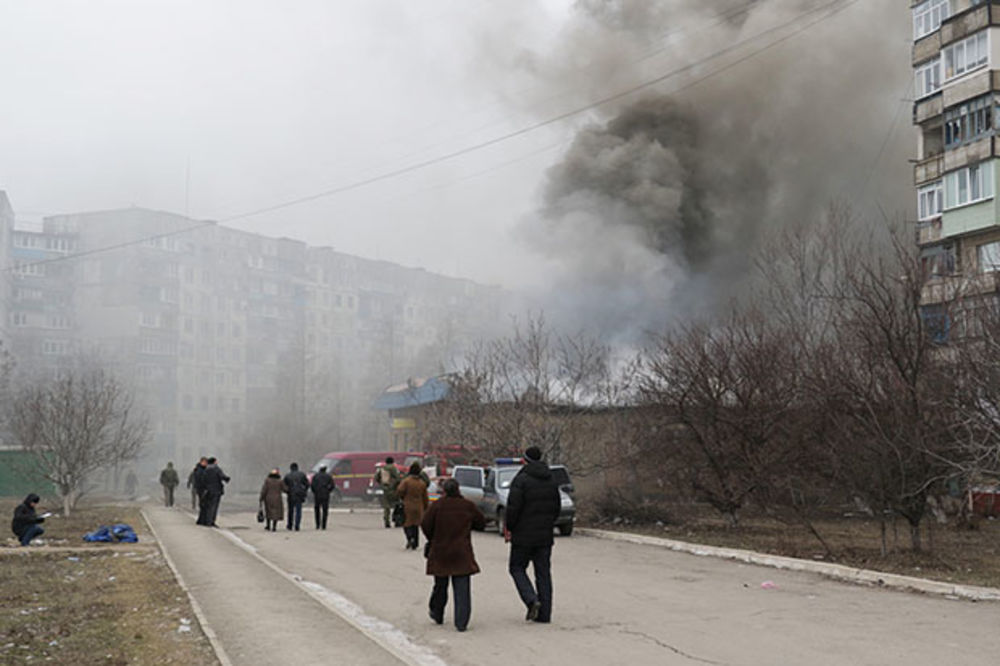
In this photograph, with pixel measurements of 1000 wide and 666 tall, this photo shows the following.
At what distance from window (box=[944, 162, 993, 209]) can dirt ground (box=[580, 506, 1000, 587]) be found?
13.0 m

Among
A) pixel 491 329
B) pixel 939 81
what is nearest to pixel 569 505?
pixel 939 81

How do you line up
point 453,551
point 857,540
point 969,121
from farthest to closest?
point 969,121 < point 857,540 < point 453,551

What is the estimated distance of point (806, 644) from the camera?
8.45m

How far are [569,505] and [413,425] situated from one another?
2670 centimetres

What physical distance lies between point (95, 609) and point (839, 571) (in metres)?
9.19

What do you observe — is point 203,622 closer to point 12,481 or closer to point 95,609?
point 95,609

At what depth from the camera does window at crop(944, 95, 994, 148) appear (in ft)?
109

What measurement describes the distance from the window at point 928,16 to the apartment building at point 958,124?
4 centimetres

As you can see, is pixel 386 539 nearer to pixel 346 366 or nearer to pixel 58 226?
pixel 346 366

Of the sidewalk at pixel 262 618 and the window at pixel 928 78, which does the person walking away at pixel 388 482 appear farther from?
the window at pixel 928 78

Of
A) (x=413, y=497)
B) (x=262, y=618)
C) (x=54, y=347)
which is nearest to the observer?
(x=262, y=618)

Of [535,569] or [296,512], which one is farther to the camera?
[296,512]

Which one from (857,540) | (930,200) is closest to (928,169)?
(930,200)

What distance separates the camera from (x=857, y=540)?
1881 cm
